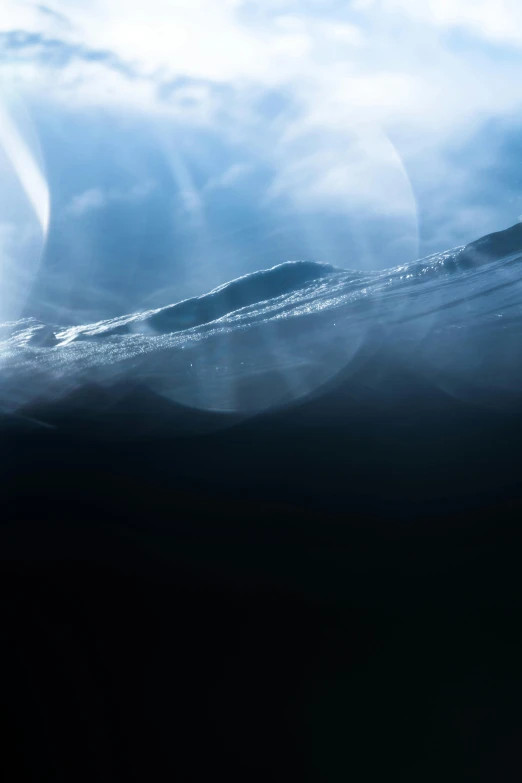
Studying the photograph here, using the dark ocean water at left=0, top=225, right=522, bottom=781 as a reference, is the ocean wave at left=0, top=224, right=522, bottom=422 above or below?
above

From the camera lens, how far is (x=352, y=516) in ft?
13.2

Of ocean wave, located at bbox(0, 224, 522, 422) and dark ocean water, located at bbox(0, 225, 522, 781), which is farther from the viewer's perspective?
ocean wave, located at bbox(0, 224, 522, 422)

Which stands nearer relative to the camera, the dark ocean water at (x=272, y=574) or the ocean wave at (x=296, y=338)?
the dark ocean water at (x=272, y=574)

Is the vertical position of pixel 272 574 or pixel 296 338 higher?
pixel 296 338

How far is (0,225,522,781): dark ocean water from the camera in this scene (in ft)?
9.00

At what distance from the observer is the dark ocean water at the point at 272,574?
2744 millimetres

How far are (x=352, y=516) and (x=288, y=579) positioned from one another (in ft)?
2.10

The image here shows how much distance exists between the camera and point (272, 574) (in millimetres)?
3596

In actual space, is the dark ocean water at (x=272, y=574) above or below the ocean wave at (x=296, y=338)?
below

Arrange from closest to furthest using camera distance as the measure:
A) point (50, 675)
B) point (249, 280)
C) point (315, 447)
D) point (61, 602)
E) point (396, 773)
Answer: point (396, 773)
point (50, 675)
point (61, 602)
point (315, 447)
point (249, 280)

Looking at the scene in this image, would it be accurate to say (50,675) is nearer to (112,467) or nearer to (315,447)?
(112,467)

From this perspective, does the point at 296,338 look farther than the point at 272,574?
Yes

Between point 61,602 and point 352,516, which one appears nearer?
point 61,602

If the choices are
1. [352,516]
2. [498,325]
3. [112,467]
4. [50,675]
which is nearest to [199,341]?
[498,325]
